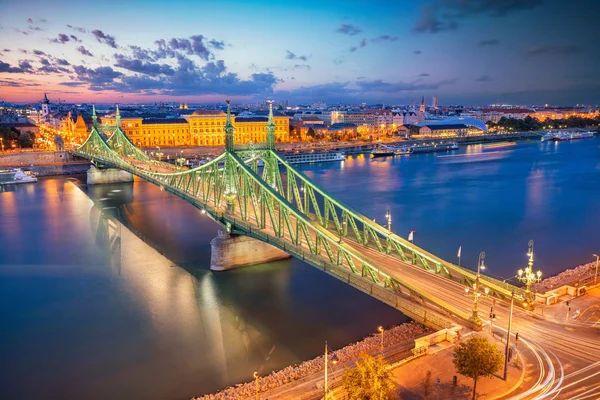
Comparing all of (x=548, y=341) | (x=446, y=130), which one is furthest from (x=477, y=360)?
(x=446, y=130)

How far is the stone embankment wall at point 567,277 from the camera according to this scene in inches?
825

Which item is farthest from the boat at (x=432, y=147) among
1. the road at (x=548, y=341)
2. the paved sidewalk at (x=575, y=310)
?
the road at (x=548, y=341)

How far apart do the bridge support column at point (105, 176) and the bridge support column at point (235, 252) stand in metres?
35.7

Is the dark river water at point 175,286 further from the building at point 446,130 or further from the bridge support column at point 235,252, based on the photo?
the building at point 446,130

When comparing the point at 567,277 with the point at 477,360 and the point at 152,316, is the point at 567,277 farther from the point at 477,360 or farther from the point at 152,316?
the point at 152,316

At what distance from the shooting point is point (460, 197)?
47.3m

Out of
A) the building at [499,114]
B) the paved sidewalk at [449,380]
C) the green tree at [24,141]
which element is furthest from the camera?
the building at [499,114]

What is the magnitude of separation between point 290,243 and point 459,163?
63583 millimetres

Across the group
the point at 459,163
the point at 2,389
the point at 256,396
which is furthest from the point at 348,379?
the point at 459,163

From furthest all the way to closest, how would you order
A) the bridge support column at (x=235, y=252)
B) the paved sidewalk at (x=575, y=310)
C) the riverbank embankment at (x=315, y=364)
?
the bridge support column at (x=235, y=252) → the paved sidewalk at (x=575, y=310) → the riverbank embankment at (x=315, y=364)

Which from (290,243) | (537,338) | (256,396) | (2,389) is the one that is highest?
(290,243)

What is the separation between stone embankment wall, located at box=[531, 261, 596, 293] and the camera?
825 inches

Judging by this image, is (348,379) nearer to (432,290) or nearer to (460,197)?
(432,290)

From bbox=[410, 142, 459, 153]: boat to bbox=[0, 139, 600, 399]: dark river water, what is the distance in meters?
44.8
